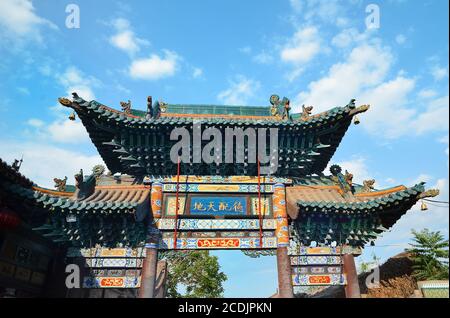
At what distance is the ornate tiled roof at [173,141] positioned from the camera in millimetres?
8438

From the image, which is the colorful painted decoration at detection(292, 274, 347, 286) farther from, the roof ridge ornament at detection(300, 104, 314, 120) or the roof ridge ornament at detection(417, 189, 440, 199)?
the roof ridge ornament at detection(300, 104, 314, 120)

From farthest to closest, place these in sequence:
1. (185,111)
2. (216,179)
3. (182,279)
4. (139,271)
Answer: (182,279)
(185,111)
(216,179)
(139,271)

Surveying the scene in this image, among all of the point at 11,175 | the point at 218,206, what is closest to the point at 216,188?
the point at 218,206

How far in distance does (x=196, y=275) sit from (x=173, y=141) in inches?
830

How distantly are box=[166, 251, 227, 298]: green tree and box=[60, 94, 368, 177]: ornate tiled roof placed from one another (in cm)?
1891

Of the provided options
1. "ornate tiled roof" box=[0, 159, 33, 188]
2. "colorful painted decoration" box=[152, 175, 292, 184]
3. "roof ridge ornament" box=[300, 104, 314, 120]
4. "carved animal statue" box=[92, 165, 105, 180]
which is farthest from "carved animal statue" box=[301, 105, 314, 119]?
"ornate tiled roof" box=[0, 159, 33, 188]

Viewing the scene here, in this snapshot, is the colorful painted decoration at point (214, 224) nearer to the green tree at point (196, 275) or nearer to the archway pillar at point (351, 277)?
the archway pillar at point (351, 277)

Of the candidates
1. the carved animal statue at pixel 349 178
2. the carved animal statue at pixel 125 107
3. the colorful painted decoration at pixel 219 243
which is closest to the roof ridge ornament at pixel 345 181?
the carved animal statue at pixel 349 178

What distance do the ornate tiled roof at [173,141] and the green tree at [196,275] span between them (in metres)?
18.9

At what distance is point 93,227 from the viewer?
8.01m

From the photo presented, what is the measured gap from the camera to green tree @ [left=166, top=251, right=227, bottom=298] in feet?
86.3

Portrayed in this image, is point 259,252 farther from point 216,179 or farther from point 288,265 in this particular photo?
point 216,179

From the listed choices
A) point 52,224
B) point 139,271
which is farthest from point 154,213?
point 52,224

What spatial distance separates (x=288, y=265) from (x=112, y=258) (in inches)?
187
